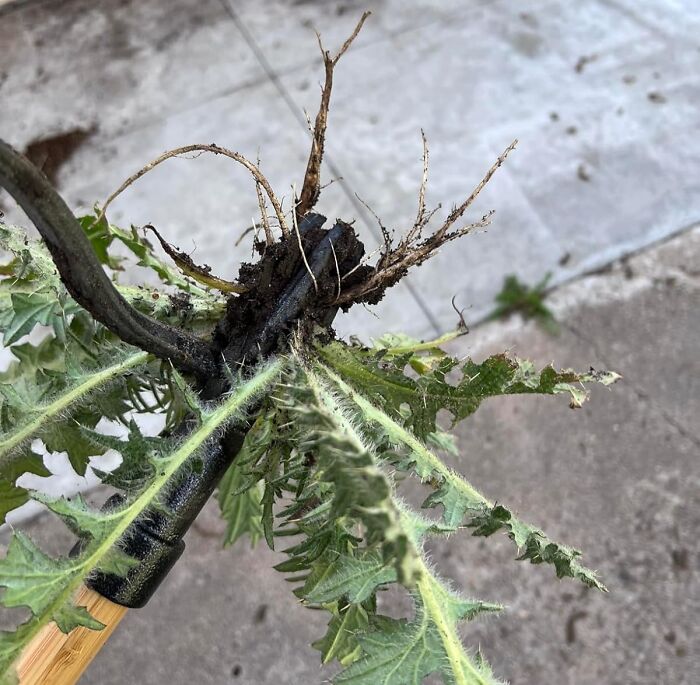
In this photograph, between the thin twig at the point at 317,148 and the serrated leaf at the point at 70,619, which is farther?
the thin twig at the point at 317,148

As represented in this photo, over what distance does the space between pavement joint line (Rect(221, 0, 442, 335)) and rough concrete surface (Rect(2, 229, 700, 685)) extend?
22 cm

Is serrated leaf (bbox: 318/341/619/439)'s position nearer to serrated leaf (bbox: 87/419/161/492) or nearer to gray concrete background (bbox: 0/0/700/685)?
serrated leaf (bbox: 87/419/161/492)

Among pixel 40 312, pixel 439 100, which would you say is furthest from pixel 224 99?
pixel 40 312

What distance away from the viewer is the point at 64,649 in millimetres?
843

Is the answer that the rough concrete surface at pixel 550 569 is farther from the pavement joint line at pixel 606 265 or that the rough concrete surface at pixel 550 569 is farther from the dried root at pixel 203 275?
the dried root at pixel 203 275

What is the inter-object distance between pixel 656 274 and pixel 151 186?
87.2 inches

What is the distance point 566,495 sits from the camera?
2.49 m

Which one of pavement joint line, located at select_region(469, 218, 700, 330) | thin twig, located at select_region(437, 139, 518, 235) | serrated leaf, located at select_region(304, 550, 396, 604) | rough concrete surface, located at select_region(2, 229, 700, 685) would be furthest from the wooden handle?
pavement joint line, located at select_region(469, 218, 700, 330)

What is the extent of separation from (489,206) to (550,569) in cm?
153

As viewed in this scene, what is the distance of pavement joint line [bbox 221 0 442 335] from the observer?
2.86 m

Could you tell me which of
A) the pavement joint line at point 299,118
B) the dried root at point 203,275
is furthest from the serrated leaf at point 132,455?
the pavement joint line at point 299,118

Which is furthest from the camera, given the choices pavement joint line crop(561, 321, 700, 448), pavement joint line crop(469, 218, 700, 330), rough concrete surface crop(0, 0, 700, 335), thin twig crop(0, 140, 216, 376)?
rough concrete surface crop(0, 0, 700, 335)

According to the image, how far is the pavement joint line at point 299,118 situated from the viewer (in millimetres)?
2859

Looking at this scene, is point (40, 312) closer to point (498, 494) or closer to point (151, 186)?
point (498, 494)
